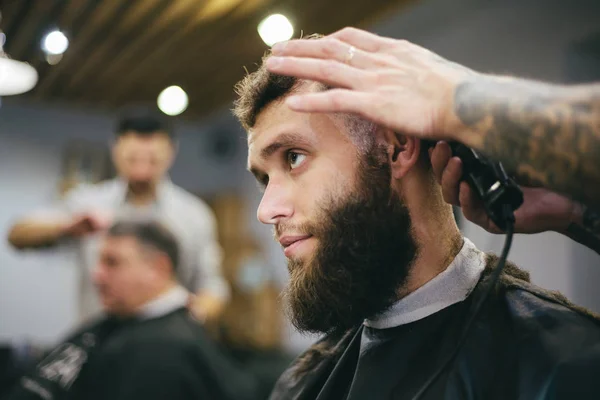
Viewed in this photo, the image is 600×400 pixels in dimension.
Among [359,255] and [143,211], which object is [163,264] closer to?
[143,211]

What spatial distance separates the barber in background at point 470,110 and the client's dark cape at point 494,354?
0.15m

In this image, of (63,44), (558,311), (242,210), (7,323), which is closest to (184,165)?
(242,210)

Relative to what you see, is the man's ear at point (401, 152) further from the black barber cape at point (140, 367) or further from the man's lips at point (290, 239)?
the black barber cape at point (140, 367)

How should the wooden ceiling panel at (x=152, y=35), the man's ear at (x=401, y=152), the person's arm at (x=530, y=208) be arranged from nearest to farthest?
the person's arm at (x=530, y=208)
the man's ear at (x=401, y=152)
the wooden ceiling panel at (x=152, y=35)

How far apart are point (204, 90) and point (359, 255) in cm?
561

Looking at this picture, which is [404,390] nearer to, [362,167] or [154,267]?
[362,167]

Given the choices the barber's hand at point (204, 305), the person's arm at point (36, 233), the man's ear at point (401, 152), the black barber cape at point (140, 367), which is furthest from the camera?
the barber's hand at point (204, 305)

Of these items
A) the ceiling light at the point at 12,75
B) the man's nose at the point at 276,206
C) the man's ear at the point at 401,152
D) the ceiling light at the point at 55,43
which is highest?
the ceiling light at the point at 55,43

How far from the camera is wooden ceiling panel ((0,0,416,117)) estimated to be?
13.5 feet

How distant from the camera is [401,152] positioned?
114cm

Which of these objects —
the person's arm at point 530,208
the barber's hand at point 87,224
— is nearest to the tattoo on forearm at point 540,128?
the person's arm at point 530,208

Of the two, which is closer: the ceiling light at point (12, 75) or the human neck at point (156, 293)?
the human neck at point (156, 293)

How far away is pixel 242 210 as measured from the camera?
24.8ft

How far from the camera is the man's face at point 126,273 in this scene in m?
2.56
